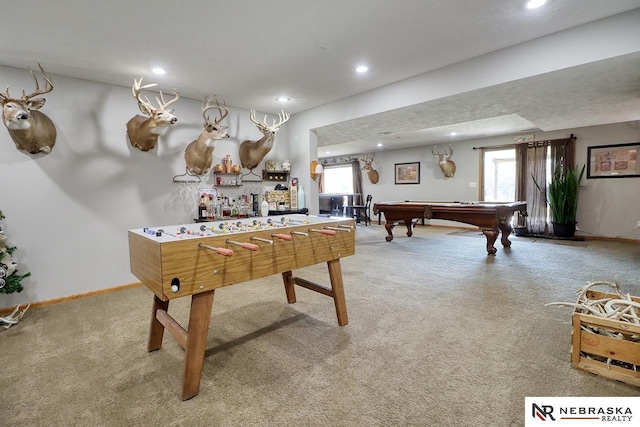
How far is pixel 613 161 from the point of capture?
5.72 meters

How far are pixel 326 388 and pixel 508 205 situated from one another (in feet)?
15.0

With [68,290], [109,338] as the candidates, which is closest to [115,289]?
[68,290]

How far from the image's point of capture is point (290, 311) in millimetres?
2654

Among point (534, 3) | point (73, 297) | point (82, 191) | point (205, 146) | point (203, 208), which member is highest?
point (534, 3)

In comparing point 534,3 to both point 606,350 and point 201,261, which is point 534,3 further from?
point 201,261

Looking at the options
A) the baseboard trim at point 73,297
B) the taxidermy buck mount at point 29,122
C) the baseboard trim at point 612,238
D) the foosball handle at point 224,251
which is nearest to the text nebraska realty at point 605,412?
the foosball handle at point 224,251

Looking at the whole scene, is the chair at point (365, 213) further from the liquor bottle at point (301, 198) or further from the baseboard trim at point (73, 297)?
the baseboard trim at point (73, 297)

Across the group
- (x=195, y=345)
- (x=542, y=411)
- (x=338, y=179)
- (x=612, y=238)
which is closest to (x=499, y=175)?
(x=612, y=238)

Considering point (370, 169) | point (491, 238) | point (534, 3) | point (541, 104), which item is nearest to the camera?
point (534, 3)

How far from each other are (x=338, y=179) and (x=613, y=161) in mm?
7183

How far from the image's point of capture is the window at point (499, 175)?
7.10m

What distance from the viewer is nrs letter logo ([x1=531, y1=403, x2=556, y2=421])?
4.47 ft

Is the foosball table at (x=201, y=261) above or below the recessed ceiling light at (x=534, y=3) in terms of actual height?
below

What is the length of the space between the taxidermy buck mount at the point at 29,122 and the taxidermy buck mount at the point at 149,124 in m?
0.69
